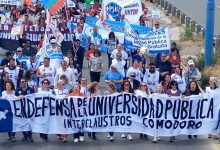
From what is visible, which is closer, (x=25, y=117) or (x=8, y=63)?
(x=25, y=117)

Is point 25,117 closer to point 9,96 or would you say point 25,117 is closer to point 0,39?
point 9,96

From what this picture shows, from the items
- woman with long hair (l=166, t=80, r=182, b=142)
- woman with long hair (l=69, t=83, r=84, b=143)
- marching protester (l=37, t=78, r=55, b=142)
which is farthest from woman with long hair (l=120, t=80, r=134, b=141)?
marching protester (l=37, t=78, r=55, b=142)

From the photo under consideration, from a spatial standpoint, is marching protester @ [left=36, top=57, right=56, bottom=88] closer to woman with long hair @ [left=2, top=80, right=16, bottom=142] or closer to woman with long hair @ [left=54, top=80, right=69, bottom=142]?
woman with long hair @ [left=54, top=80, right=69, bottom=142]

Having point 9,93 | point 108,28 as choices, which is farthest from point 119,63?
point 108,28

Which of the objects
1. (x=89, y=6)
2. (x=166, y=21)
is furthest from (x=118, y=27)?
(x=166, y=21)

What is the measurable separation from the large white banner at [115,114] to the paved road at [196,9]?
666 inches

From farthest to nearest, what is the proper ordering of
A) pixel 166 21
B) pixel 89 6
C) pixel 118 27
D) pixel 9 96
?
pixel 166 21 < pixel 89 6 < pixel 118 27 < pixel 9 96

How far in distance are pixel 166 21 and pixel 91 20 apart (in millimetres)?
9657

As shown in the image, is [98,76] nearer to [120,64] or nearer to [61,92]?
[120,64]

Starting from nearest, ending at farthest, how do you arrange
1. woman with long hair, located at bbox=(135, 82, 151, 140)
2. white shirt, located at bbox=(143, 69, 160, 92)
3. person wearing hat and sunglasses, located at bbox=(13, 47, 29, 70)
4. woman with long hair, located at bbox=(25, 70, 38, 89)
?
woman with long hair, located at bbox=(135, 82, 151, 140)
woman with long hair, located at bbox=(25, 70, 38, 89)
white shirt, located at bbox=(143, 69, 160, 92)
person wearing hat and sunglasses, located at bbox=(13, 47, 29, 70)

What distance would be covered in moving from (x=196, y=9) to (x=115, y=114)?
24.8 metres

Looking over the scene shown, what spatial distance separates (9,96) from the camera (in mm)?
19422

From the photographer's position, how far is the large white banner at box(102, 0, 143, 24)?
29375mm

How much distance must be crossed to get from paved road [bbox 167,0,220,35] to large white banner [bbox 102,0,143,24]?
7.62 m
